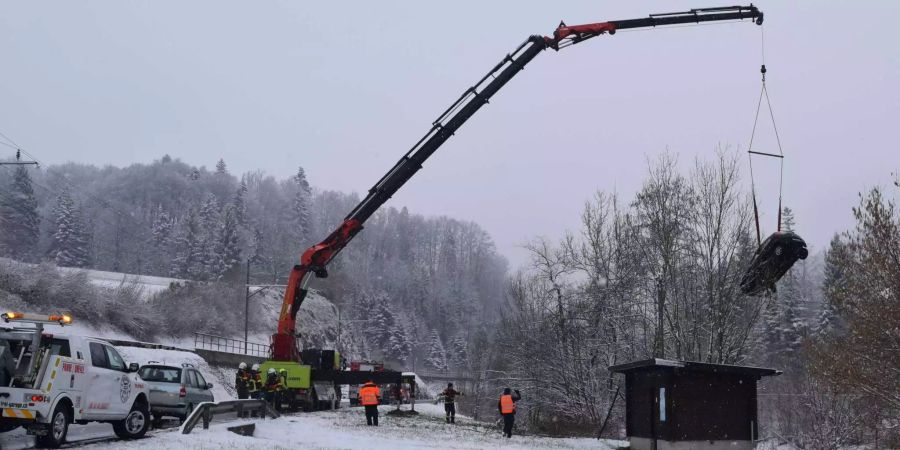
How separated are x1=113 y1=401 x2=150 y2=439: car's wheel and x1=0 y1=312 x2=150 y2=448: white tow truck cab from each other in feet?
0.23

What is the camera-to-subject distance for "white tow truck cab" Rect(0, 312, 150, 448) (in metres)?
13.1

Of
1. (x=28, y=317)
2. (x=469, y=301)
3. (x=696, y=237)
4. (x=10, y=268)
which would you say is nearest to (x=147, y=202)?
(x=469, y=301)

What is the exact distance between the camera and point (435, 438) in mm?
21781

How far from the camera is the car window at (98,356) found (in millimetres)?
15266

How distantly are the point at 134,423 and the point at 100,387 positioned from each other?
168 centimetres

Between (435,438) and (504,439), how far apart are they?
10.3 ft

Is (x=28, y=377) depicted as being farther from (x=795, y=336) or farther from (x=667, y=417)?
(x=795, y=336)

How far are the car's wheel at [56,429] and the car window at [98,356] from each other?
128cm

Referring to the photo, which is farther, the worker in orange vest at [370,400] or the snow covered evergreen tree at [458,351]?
the snow covered evergreen tree at [458,351]

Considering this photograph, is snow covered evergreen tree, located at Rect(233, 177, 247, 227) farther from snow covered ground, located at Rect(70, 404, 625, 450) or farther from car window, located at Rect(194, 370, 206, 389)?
car window, located at Rect(194, 370, 206, 389)

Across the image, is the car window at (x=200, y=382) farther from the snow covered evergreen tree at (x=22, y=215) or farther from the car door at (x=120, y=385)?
the snow covered evergreen tree at (x=22, y=215)

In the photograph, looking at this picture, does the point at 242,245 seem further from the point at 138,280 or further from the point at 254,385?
the point at 254,385

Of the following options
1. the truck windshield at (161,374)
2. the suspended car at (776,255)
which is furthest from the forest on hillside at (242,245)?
the suspended car at (776,255)

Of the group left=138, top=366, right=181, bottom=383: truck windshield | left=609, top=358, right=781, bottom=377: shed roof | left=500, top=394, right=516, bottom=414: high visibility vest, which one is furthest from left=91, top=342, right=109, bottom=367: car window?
left=609, top=358, right=781, bottom=377: shed roof
